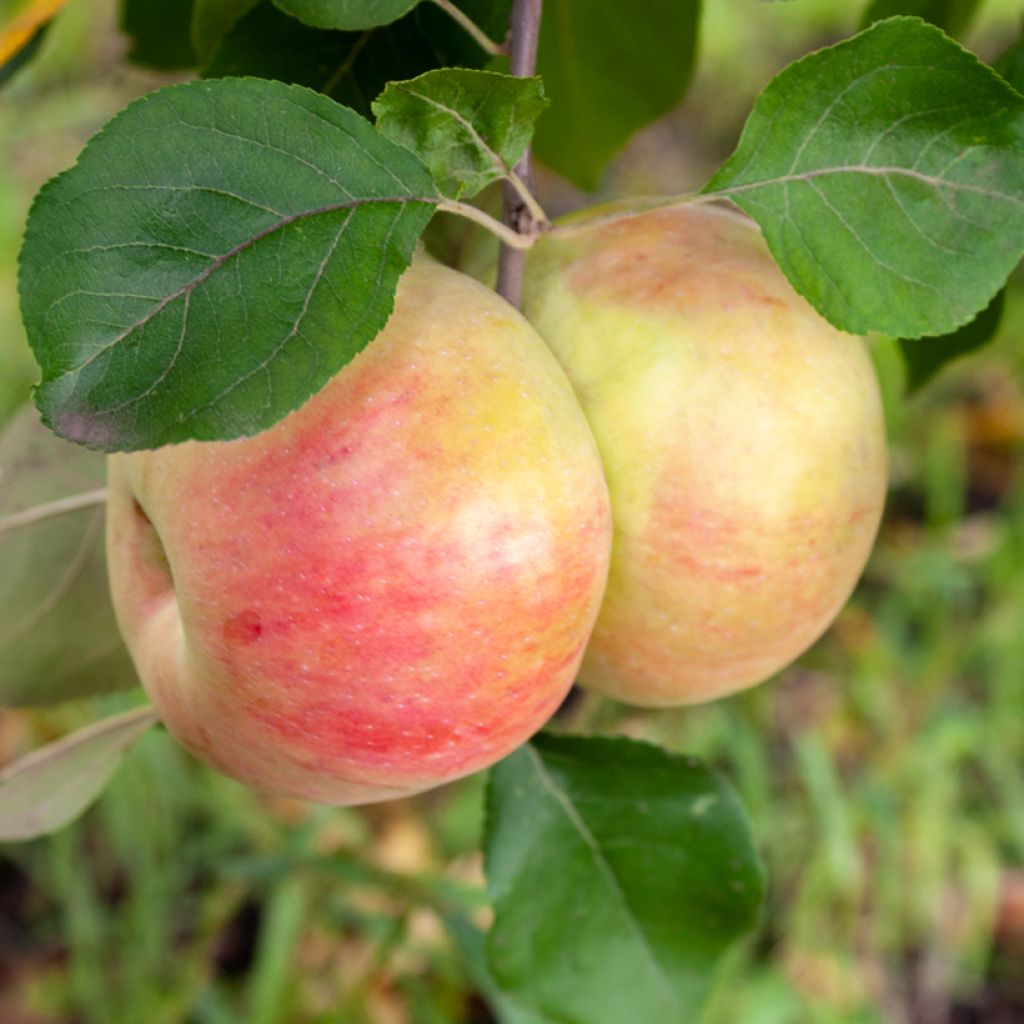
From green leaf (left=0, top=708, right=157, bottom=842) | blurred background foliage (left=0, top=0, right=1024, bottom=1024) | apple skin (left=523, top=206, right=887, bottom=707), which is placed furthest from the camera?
blurred background foliage (left=0, top=0, right=1024, bottom=1024)

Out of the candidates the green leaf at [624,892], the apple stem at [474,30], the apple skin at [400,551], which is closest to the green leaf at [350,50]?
the apple stem at [474,30]

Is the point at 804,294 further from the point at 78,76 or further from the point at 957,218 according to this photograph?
the point at 78,76

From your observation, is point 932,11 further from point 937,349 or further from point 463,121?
point 463,121

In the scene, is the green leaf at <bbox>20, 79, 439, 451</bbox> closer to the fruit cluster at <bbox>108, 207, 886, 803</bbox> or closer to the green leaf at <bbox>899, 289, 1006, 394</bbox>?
the fruit cluster at <bbox>108, 207, 886, 803</bbox>

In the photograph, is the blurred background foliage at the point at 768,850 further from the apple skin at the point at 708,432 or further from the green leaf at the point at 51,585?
the apple skin at the point at 708,432

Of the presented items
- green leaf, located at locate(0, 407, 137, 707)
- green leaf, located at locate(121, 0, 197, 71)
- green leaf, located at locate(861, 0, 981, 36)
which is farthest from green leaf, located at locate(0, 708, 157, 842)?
green leaf, located at locate(861, 0, 981, 36)

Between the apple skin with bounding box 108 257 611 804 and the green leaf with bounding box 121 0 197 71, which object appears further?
the green leaf with bounding box 121 0 197 71
